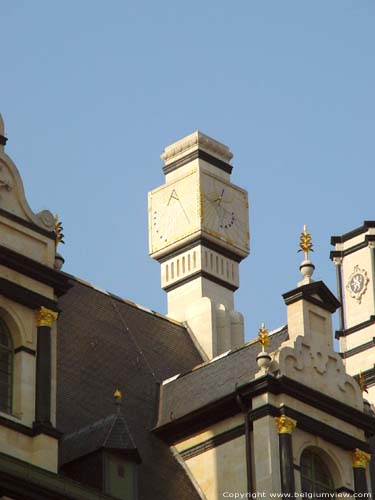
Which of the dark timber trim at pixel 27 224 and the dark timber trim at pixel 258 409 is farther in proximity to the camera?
the dark timber trim at pixel 258 409

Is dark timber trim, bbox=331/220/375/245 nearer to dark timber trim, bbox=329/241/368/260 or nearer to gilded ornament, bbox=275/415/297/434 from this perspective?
dark timber trim, bbox=329/241/368/260

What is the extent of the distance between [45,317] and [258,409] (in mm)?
5490

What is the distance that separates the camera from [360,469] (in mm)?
56594

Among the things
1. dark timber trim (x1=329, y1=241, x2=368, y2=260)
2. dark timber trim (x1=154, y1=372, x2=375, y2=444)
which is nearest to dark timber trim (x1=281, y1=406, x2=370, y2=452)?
dark timber trim (x1=154, y1=372, x2=375, y2=444)

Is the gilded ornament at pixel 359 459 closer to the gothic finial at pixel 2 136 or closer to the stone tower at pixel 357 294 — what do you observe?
the stone tower at pixel 357 294

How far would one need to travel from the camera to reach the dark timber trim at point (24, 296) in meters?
52.8

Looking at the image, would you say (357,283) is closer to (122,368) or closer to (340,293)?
(340,293)

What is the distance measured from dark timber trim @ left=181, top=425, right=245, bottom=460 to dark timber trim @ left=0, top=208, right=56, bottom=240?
20.1 feet

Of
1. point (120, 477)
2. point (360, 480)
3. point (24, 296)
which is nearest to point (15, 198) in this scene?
point (24, 296)

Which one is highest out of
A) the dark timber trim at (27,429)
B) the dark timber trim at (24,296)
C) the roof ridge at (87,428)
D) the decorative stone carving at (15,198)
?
the decorative stone carving at (15,198)

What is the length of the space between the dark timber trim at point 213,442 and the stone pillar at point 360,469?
313cm

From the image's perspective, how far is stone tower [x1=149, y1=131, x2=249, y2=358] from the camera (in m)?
68.2

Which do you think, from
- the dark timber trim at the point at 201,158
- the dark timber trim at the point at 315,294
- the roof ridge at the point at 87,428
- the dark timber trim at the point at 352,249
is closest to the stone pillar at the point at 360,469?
the dark timber trim at the point at 315,294

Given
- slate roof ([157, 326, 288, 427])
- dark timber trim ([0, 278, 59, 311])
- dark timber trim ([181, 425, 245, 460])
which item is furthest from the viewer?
slate roof ([157, 326, 288, 427])
